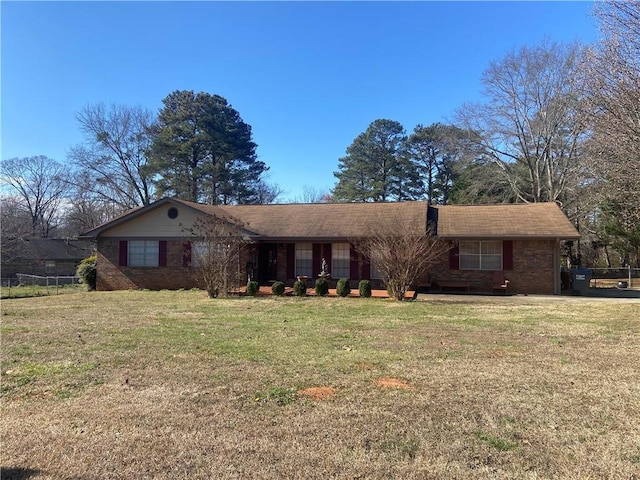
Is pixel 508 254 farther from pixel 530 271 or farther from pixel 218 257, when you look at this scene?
pixel 218 257

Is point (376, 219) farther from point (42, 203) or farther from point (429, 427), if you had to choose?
point (42, 203)

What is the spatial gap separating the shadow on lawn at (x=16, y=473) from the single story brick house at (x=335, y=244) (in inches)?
559

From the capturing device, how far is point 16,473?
308cm

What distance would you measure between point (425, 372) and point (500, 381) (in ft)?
2.87

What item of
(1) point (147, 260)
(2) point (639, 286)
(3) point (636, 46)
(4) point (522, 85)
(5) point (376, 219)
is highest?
(4) point (522, 85)

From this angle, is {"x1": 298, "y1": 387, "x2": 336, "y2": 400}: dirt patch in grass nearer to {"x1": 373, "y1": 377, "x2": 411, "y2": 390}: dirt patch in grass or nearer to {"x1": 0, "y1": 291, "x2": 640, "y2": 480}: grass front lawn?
{"x1": 0, "y1": 291, "x2": 640, "y2": 480}: grass front lawn

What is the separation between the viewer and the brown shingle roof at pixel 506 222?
16953 mm

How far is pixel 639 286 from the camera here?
71.8 feet

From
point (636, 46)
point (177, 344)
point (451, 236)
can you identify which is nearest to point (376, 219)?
point (451, 236)

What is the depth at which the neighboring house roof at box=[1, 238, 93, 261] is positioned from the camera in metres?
37.4

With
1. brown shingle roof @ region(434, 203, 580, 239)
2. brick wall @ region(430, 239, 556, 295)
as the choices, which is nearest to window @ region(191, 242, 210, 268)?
brick wall @ region(430, 239, 556, 295)

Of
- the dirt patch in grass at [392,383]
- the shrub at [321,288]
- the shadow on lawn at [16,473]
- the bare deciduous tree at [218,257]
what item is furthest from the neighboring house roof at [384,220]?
the shadow on lawn at [16,473]

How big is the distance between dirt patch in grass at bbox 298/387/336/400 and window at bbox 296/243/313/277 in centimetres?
1430

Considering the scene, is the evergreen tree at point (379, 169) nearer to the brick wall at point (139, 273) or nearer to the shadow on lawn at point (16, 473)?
the brick wall at point (139, 273)
